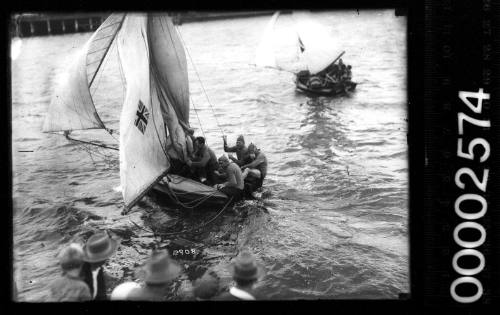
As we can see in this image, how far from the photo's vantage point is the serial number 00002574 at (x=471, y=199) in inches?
222

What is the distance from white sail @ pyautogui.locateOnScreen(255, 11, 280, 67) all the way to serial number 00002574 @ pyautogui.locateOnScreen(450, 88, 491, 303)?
3250 millimetres

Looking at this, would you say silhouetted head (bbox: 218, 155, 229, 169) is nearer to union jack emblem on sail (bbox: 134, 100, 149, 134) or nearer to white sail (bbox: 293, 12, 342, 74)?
union jack emblem on sail (bbox: 134, 100, 149, 134)

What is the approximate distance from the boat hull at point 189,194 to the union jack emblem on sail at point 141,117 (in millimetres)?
1333

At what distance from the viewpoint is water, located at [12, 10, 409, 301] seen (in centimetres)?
634

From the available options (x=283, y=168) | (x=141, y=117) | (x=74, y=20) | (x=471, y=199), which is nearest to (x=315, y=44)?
(x=283, y=168)

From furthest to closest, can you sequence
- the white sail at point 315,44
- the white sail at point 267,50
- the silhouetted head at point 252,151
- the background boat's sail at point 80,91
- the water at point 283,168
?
the silhouetted head at point 252,151 < the white sail at point 267,50 < the white sail at point 315,44 < the background boat's sail at point 80,91 < the water at point 283,168

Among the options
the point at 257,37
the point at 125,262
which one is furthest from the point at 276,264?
the point at 257,37

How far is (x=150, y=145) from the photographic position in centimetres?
700

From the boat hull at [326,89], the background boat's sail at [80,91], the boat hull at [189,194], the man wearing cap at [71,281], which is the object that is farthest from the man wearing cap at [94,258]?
the boat hull at [326,89]

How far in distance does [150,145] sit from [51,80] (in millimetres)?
3554

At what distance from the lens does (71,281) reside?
5004 mm

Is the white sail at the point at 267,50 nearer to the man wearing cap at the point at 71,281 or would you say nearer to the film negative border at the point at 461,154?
the film negative border at the point at 461,154

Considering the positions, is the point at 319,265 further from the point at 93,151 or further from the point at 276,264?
the point at 93,151

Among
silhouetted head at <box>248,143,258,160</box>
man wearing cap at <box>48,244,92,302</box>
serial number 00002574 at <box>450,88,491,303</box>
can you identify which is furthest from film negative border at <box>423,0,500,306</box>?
man wearing cap at <box>48,244,92,302</box>
